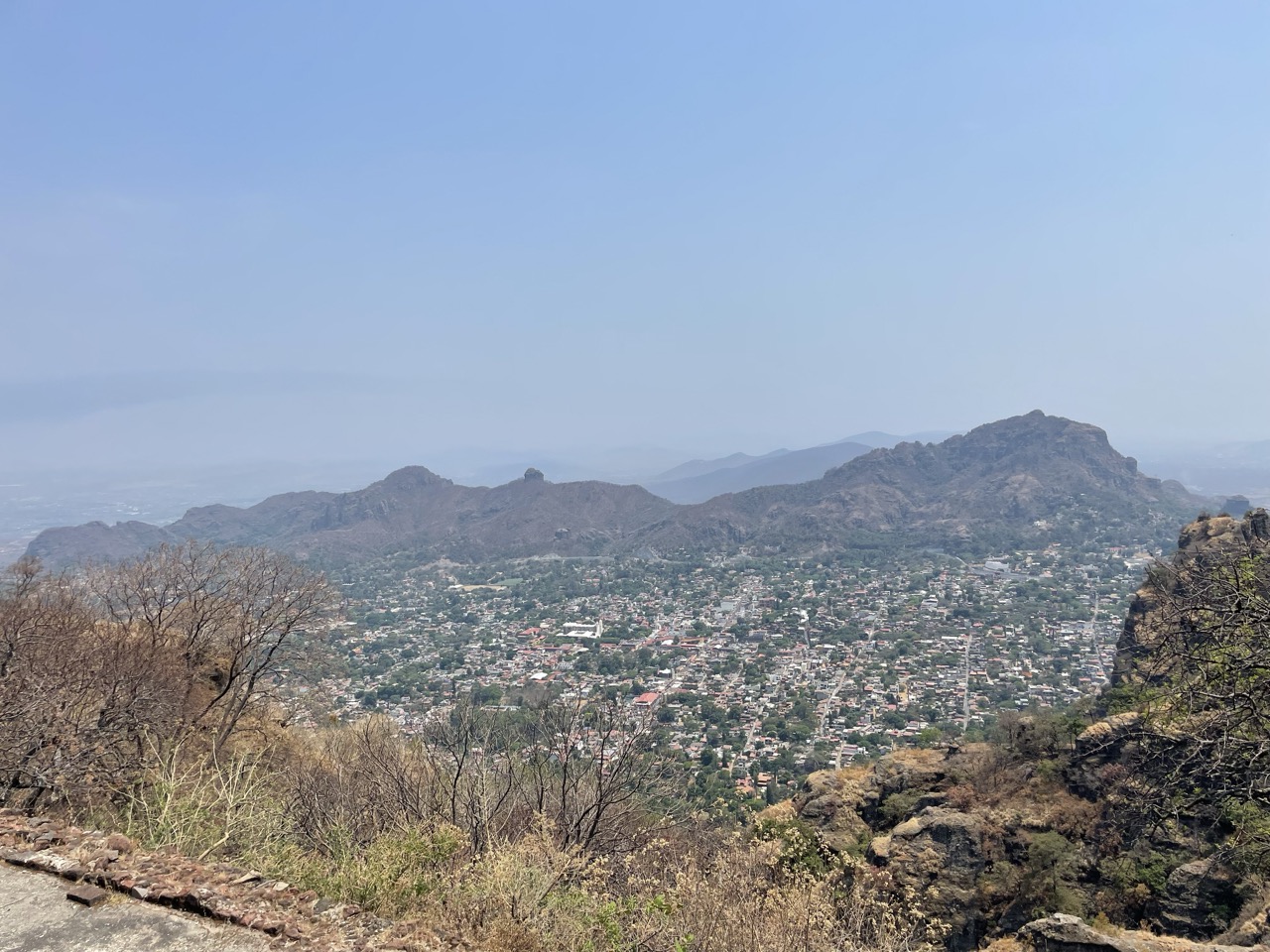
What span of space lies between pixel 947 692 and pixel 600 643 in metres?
24.8

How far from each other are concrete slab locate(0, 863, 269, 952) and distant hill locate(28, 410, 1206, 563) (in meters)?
90.4

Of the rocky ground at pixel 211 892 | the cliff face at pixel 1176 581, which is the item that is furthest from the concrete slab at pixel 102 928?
the cliff face at pixel 1176 581

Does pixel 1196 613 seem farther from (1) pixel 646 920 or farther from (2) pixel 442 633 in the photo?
(2) pixel 442 633

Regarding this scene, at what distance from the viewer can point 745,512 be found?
107 m

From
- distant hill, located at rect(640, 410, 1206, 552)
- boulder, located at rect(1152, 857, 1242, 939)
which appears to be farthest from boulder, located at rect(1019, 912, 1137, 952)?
distant hill, located at rect(640, 410, 1206, 552)

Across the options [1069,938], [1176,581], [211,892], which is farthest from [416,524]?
[1069,938]

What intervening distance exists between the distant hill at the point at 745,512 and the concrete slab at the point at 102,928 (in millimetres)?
90406

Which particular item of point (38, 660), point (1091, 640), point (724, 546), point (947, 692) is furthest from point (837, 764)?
point (724, 546)

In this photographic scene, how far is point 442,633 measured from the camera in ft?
176

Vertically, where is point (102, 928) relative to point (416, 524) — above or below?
above

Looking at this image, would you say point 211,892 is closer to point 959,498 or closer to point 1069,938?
point 1069,938

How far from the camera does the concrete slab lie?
3.80 metres

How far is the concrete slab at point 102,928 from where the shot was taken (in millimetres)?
3801

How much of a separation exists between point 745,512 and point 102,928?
105634 mm
